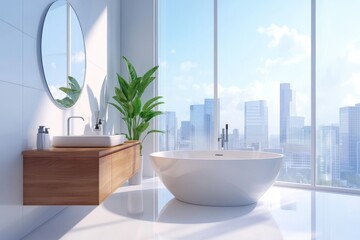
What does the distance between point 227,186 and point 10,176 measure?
5.66 ft

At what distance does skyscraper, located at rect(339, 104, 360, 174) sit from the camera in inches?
145

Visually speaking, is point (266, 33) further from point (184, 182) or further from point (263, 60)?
point (184, 182)

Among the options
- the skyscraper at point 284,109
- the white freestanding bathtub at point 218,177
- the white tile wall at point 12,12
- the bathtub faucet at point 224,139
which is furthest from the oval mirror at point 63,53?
the skyscraper at point 284,109

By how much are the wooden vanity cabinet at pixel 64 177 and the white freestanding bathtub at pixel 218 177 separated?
0.93 metres

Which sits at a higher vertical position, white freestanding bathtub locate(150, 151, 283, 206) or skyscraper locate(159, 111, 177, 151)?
skyscraper locate(159, 111, 177, 151)

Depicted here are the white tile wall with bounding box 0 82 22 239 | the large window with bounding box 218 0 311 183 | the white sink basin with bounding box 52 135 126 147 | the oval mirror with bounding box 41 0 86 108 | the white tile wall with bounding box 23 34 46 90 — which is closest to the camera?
the white tile wall with bounding box 0 82 22 239

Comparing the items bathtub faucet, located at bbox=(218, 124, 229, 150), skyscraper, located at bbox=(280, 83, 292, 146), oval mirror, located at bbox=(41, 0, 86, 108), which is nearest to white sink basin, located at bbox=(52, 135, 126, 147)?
oval mirror, located at bbox=(41, 0, 86, 108)

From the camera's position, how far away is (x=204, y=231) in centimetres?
226

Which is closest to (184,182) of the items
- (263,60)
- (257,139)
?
(257,139)

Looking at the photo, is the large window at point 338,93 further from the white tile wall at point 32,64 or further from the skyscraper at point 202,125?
the white tile wall at point 32,64

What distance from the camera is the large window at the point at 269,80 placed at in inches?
148

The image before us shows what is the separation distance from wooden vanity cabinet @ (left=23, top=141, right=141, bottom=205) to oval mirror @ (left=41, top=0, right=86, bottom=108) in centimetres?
75

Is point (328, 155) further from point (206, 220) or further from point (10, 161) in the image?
point (10, 161)

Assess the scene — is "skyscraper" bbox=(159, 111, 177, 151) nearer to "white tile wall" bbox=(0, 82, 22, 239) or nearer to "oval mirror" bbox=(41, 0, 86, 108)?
"oval mirror" bbox=(41, 0, 86, 108)
